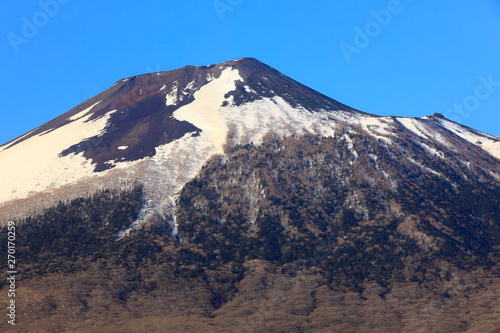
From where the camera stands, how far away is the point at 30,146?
650 feet

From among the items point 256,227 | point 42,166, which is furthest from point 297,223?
point 42,166

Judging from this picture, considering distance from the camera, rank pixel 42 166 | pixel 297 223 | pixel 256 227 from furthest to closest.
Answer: pixel 42 166, pixel 297 223, pixel 256 227

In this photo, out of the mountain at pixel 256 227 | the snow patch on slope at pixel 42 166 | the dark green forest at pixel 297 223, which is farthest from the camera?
the snow patch on slope at pixel 42 166

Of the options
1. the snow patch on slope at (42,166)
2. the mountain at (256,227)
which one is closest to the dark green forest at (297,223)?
the mountain at (256,227)

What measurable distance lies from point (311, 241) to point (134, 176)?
185 feet

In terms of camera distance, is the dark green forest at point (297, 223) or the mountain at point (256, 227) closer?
the mountain at point (256, 227)

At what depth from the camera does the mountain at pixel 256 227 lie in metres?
101

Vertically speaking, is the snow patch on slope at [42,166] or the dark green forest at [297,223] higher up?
the snow patch on slope at [42,166]

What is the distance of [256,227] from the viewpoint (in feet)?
435

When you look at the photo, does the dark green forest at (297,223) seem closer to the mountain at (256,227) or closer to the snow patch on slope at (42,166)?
the mountain at (256,227)

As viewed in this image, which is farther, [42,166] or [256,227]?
[42,166]

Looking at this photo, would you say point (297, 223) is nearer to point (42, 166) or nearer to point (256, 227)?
point (256, 227)

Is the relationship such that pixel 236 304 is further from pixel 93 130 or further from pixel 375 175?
pixel 93 130

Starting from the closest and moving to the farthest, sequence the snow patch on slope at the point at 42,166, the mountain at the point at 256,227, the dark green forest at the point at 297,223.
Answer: the mountain at the point at 256,227 < the dark green forest at the point at 297,223 < the snow patch on slope at the point at 42,166
